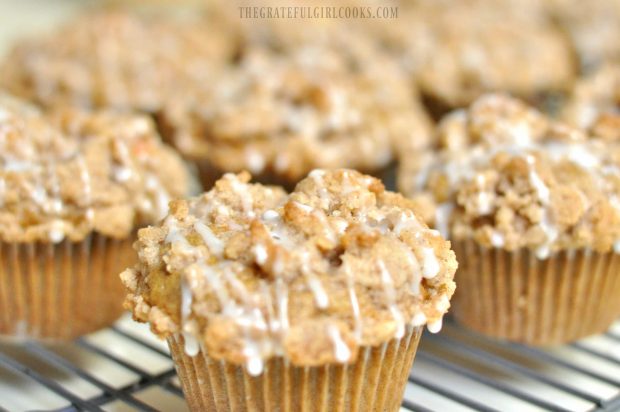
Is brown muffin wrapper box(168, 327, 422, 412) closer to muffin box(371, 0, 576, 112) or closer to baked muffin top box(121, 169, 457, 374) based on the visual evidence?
baked muffin top box(121, 169, 457, 374)

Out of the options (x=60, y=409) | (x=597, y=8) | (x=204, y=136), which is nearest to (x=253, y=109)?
(x=204, y=136)

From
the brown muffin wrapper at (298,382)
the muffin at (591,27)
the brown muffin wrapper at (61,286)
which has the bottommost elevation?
the brown muffin wrapper at (298,382)

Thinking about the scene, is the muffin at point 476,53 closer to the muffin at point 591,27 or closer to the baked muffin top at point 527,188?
the muffin at point 591,27

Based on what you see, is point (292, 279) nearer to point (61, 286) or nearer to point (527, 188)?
point (527, 188)

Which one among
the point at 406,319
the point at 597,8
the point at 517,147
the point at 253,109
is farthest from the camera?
the point at 597,8

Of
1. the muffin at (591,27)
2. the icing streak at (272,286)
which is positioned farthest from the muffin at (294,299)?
the muffin at (591,27)

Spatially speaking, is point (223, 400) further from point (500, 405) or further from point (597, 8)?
point (597, 8)

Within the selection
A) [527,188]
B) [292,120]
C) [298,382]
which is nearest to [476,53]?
[292,120]

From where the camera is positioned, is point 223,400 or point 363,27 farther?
point 363,27
